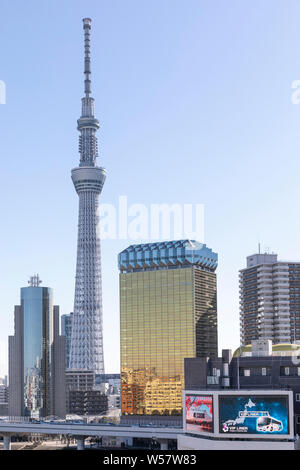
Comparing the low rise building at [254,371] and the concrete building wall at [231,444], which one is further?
the low rise building at [254,371]

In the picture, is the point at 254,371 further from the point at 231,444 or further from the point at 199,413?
the point at 231,444

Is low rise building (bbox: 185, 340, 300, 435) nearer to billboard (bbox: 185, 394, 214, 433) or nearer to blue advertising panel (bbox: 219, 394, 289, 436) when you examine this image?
blue advertising panel (bbox: 219, 394, 289, 436)

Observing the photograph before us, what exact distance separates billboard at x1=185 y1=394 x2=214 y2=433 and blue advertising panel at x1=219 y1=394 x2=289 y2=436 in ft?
5.62

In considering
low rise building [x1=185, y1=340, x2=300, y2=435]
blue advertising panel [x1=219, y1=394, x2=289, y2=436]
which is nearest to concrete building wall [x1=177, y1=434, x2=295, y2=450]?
blue advertising panel [x1=219, y1=394, x2=289, y2=436]

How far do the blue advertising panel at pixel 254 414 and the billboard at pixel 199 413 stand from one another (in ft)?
5.62

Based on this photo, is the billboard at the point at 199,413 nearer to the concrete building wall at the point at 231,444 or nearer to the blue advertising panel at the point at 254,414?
the concrete building wall at the point at 231,444

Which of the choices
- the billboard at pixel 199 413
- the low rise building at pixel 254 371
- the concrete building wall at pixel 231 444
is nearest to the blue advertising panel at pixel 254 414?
the concrete building wall at pixel 231 444

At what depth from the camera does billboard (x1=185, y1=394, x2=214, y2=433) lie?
288 ft

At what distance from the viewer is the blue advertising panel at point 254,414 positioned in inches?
3250

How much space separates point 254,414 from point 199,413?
817cm

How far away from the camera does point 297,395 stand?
95.2 metres

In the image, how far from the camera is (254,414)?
8419 centimetres
